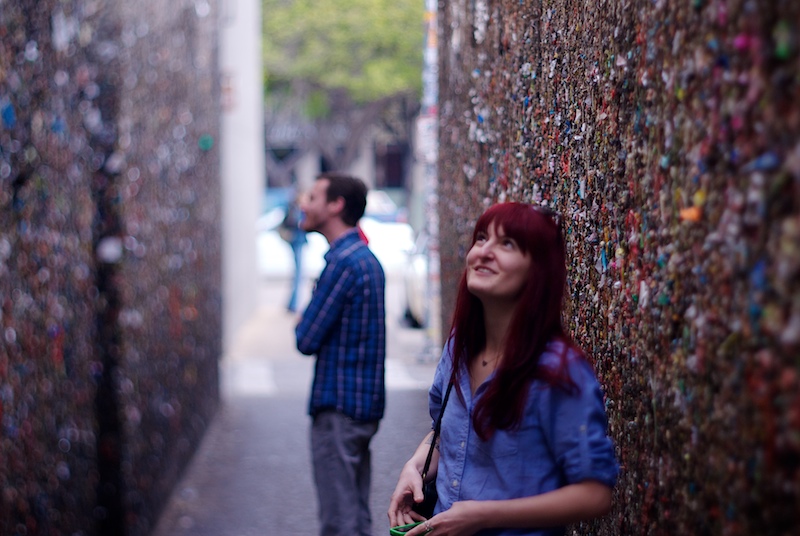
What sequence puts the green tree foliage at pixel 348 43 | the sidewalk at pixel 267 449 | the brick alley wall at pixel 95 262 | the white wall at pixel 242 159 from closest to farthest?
the brick alley wall at pixel 95 262
the sidewalk at pixel 267 449
the white wall at pixel 242 159
the green tree foliage at pixel 348 43

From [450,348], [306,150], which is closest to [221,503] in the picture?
[450,348]

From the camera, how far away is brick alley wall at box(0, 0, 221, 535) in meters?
4.16

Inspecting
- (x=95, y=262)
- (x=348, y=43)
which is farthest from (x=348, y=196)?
(x=348, y=43)

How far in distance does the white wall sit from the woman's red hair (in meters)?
12.2

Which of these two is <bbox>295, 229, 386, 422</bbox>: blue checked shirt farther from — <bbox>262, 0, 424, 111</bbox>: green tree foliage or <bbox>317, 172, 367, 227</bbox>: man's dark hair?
<bbox>262, 0, 424, 111</bbox>: green tree foliage

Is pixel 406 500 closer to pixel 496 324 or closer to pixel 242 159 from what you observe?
pixel 496 324

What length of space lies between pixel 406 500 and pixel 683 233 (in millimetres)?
1007

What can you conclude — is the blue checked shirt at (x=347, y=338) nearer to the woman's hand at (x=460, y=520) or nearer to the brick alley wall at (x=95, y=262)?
the brick alley wall at (x=95, y=262)

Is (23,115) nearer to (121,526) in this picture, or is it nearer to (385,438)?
(121,526)

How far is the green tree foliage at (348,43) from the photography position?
115 ft

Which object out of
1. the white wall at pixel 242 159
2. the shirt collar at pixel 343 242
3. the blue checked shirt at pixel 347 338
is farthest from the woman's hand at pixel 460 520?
the white wall at pixel 242 159

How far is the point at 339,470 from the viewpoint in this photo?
4.83m

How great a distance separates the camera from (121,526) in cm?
571

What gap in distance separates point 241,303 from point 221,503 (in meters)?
9.15
